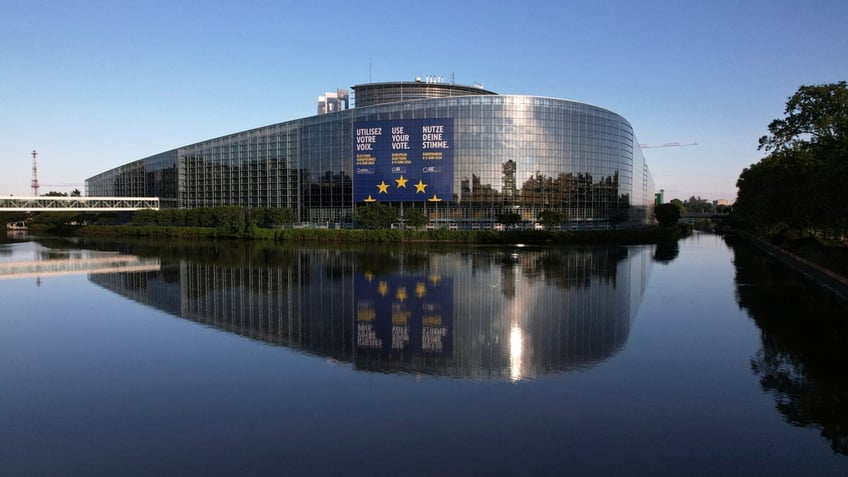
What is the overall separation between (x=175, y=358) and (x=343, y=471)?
9.87 meters

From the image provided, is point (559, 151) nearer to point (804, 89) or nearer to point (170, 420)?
point (804, 89)

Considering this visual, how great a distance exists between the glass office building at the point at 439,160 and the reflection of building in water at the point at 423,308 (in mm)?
41059

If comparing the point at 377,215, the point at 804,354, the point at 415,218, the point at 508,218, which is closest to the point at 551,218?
the point at 508,218

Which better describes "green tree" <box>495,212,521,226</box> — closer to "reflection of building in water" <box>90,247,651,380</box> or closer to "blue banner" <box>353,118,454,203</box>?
"blue banner" <box>353,118,454,203</box>

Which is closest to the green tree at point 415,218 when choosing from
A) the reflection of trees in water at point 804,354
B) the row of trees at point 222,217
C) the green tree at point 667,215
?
the row of trees at point 222,217

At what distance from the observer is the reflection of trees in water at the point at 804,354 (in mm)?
12242

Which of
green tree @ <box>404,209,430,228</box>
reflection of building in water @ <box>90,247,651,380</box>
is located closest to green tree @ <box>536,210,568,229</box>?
green tree @ <box>404,209,430,228</box>

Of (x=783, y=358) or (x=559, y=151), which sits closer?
(x=783, y=358)

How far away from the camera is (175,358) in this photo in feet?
55.5

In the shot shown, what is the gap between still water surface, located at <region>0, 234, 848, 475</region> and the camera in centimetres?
1013

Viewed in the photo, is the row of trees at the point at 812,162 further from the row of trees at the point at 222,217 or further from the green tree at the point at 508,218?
the row of trees at the point at 222,217

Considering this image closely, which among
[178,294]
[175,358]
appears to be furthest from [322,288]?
[175,358]

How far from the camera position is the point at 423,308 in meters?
24.6

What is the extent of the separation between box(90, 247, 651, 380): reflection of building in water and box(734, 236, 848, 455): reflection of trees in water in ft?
15.4
